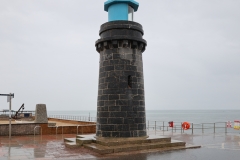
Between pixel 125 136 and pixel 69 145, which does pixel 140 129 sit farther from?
pixel 69 145

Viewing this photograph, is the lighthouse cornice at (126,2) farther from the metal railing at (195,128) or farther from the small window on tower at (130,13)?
the metal railing at (195,128)

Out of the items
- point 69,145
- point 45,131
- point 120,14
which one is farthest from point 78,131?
point 120,14

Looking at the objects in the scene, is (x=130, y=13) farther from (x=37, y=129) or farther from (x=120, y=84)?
(x=37, y=129)

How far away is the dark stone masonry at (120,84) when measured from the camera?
11820 millimetres

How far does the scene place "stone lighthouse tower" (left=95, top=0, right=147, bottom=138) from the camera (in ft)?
38.8

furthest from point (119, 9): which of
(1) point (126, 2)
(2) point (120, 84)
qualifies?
(2) point (120, 84)

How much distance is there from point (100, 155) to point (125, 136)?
2244 millimetres

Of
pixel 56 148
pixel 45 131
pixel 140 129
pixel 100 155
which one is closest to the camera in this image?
pixel 100 155

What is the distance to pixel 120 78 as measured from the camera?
1194 cm

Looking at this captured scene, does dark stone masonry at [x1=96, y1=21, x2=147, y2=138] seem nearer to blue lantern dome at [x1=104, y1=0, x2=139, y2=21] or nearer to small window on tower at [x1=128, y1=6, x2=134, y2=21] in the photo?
blue lantern dome at [x1=104, y1=0, x2=139, y2=21]

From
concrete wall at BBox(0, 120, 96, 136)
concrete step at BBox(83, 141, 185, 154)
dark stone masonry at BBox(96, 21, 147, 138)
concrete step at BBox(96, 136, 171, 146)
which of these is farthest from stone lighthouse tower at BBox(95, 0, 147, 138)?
concrete wall at BBox(0, 120, 96, 136)

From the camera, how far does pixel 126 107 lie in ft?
38.8

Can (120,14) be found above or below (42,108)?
above

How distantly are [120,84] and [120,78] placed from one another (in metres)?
0.27
